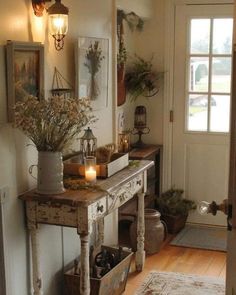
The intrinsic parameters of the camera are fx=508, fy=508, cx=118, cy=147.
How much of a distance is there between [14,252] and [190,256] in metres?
1.89

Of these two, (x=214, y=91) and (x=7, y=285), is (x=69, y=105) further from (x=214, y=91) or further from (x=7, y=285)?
(x=214, y=91)

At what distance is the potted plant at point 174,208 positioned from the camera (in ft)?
15.1

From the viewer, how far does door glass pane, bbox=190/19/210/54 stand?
4570 millimetres

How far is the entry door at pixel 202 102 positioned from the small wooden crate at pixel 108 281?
5.33 ft

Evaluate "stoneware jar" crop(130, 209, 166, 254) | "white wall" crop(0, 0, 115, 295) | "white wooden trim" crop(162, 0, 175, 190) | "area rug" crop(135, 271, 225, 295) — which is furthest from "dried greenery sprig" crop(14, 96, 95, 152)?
"white wooden trim" crop(162, 0, 175, 190)

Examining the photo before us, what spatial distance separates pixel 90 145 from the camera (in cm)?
322

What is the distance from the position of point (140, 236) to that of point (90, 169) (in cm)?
99

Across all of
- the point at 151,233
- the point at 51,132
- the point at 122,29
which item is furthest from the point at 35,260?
the point at 122,29

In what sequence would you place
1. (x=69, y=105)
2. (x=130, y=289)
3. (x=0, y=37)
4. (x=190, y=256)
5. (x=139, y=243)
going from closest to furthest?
1. (x=0, y=37)
2. (x=69, y=105)
3. (x=130, y=289)
4. (x=139, y=243)
5. (x=190, y=256)

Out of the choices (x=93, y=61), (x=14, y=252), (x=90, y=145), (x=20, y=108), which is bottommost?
(x=14, y=252)

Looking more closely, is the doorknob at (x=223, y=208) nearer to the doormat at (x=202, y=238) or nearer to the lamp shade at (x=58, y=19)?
the lamp shade at (x=58, y=19)

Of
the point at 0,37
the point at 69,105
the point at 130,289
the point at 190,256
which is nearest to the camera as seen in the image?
the point at 0,37

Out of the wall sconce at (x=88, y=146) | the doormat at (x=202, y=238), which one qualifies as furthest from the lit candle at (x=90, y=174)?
the doormat at (x=202, y=238)

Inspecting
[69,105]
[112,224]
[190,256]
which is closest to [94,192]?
[69,105]
